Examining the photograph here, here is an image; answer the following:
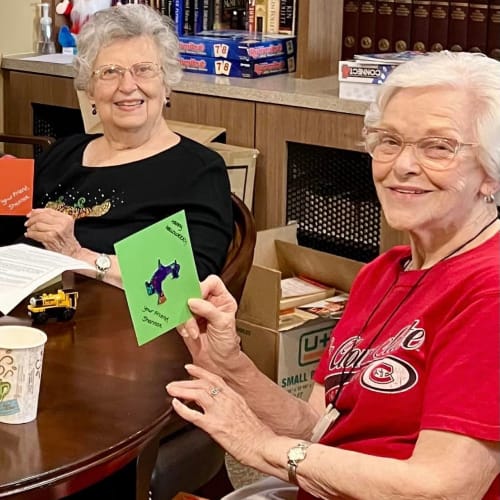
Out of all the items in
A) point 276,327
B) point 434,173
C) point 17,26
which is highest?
point 17,26

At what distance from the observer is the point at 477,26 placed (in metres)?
3.19

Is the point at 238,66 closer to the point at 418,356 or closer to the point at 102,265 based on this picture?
the point at 102,265

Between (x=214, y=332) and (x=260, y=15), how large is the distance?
2.19 meters

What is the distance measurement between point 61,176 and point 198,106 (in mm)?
Result: 922

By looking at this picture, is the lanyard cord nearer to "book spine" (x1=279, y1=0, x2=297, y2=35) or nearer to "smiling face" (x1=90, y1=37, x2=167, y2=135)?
"smiling face" (x1=90, y1=37, x2=167, y2=135)

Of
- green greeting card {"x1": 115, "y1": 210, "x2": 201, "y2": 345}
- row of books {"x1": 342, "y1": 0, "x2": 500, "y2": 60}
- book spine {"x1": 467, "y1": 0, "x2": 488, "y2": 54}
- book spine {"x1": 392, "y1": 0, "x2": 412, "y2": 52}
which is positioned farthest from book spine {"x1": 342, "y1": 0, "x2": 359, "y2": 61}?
green greeting card {"x1": 115, "y1": 210, "x2": 201, "y2": 345}

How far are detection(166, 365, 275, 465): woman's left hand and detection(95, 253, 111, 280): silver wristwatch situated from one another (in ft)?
1.97

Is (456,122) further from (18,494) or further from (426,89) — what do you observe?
(18,494)

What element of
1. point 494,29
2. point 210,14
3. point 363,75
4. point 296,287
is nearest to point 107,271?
point 296,287

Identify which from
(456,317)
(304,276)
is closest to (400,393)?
(456,317)

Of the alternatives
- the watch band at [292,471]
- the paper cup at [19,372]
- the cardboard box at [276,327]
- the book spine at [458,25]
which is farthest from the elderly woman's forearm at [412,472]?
the book spine at [458,25]

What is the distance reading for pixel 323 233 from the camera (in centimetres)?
333

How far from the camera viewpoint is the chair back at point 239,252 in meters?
2.19

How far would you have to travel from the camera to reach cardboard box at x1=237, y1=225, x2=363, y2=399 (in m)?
2.91
